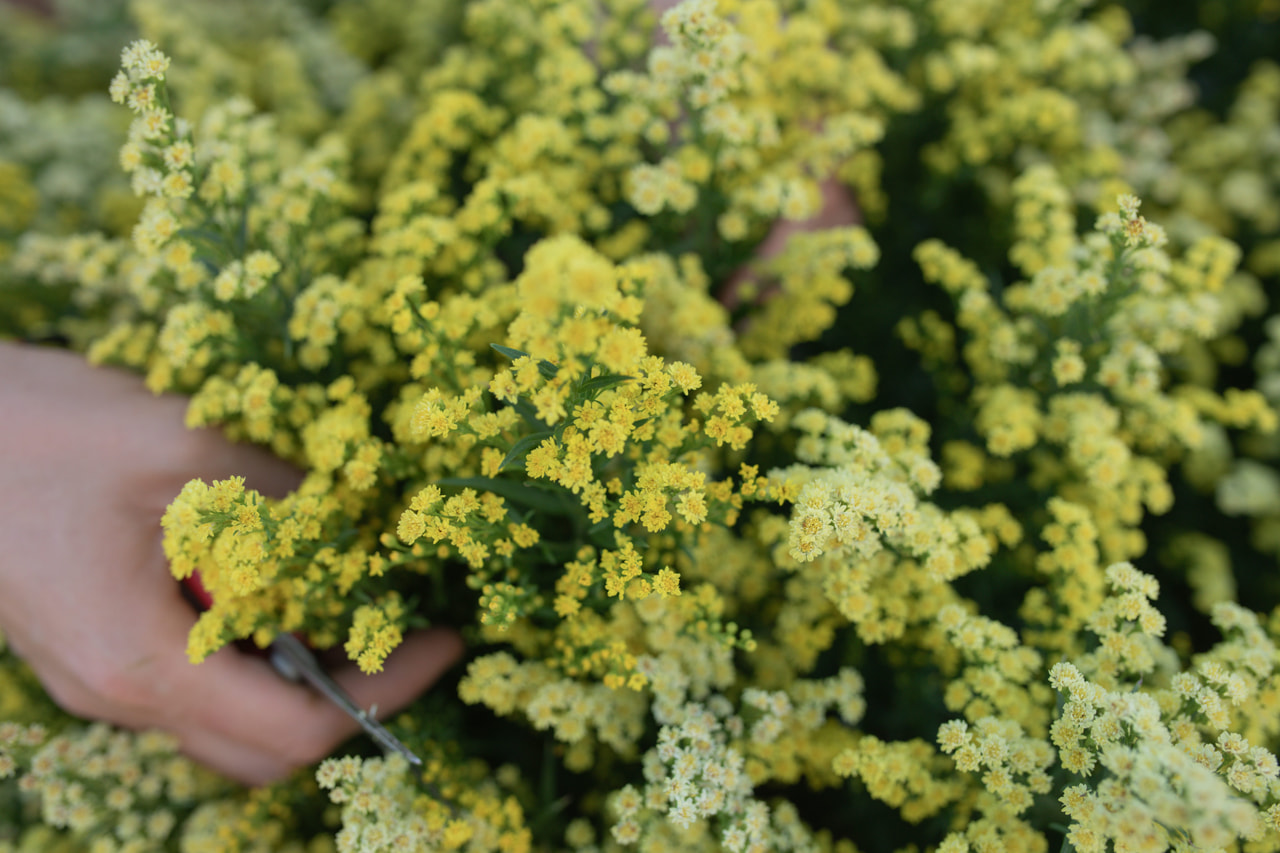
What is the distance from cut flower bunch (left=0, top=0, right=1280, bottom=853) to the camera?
131 cm

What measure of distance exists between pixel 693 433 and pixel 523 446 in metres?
0.34

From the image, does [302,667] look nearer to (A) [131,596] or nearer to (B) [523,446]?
(A) [131,596]

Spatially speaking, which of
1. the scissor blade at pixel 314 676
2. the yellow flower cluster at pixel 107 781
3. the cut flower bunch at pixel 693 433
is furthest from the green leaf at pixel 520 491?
the yellow flower cluster at pixel 107 781

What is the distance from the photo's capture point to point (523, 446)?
1.22 metres

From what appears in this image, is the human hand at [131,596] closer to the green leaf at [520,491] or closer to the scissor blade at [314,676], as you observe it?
the scissor blade at [314,676]

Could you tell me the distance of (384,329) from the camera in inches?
71.6

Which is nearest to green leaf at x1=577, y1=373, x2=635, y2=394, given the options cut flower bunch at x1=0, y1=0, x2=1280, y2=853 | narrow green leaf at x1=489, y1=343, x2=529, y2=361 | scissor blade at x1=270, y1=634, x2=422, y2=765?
cut flower bunch at x1=0, y1=0, x2=1280, y2=853

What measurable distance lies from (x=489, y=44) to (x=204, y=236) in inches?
46.1

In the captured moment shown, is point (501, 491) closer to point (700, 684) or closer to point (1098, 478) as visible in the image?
point (700, 684)

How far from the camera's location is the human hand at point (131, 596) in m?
1.54

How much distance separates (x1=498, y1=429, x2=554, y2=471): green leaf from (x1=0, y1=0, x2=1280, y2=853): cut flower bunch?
1 cm

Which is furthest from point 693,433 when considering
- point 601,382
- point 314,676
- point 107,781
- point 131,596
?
point 107,781

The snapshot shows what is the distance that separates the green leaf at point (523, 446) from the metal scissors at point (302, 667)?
678mm

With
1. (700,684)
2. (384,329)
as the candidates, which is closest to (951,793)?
(700,684)
